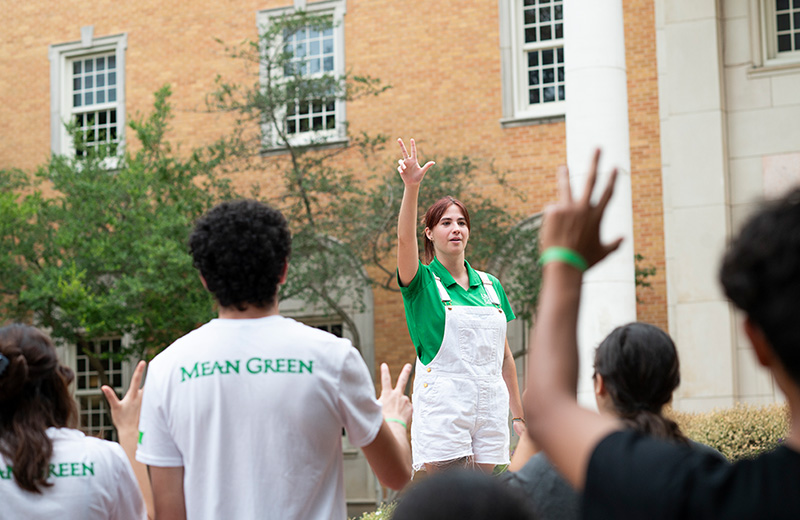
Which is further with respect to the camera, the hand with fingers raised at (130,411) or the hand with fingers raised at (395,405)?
the hand with fingers raised at (130,411)

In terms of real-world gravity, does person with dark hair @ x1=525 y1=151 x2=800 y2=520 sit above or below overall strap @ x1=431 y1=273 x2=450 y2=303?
below

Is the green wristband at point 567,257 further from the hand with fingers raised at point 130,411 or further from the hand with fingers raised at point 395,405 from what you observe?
the hand with fingers raised at point 130,411

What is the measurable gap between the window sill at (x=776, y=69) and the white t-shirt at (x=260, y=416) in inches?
497

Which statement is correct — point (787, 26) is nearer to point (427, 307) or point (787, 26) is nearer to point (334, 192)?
point (334, 192)

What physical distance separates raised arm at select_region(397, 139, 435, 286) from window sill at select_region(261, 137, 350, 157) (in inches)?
468

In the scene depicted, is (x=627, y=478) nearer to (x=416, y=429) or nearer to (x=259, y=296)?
(x=259, y=296)

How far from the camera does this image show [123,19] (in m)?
19.7

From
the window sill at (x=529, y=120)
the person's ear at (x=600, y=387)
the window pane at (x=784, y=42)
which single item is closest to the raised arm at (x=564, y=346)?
the person's ear at (x=600, y=387)

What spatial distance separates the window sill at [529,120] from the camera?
16.4 metres

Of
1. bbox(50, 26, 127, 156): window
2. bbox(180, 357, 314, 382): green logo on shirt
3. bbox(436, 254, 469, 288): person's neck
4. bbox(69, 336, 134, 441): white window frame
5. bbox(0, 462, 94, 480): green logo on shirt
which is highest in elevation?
bbox(50, 26, 127, 156): window

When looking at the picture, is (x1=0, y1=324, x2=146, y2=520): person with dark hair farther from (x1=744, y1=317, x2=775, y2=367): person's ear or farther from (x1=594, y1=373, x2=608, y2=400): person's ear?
(x1=744, y1=317, x2=775, y2=367): person's ear

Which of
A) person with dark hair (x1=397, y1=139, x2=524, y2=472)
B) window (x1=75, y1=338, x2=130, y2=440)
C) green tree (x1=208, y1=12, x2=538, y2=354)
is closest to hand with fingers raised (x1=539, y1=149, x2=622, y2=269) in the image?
person with dark hair (x1=397, y1=139, x2=524, y2=472)

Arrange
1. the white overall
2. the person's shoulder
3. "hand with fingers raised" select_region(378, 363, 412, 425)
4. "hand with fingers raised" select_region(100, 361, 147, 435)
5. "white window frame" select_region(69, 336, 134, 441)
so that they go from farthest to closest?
"white window frame" select_region(69, 336, 134, 441), the white overall, "hand with fingers raised" select_region(100, 361, 147, 435), "hand with fingers raised" select_region(378, 363, 412, 425), the person's shoulder

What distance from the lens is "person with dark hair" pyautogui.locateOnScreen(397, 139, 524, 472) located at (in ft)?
17.3
